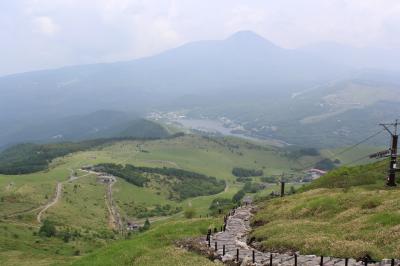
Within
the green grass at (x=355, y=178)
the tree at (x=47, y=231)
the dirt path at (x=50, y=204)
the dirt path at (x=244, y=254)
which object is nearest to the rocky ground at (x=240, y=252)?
the dirt path at (x=244, y=254)

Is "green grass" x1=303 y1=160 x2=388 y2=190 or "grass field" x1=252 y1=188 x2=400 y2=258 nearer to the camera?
"grass field" x1=252 y1=188 x2=400 y2=258

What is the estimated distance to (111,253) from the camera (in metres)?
44.2

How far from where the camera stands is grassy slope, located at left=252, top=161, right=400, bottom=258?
105 ft

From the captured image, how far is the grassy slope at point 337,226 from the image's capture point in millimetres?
31906

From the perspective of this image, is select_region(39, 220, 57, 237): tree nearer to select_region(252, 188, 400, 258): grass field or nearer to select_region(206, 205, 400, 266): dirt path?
select_region(206, 205, 400, 266): dirt path

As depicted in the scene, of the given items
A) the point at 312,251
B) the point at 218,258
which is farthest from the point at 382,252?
the point at 218,258

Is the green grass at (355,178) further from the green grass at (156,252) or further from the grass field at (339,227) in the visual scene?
the green grass at (156,252)

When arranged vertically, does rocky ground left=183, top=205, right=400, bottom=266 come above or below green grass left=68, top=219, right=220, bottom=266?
above

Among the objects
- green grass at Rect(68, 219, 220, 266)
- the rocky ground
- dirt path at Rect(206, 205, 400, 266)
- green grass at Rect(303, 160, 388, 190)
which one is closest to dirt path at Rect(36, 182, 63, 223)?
green grass at Rect(303, 160, 388, 190)

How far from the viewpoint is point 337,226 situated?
4031 centimetres

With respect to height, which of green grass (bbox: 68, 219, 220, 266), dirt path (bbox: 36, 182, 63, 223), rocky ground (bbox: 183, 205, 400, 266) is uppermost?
rocky ground (bbox: 183, 205, 400, 266)

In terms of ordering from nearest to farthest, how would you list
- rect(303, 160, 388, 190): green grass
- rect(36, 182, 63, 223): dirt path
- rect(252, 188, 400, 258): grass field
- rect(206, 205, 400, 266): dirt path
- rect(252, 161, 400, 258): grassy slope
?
rect(206, 205, 400, 266): dirt path → rect(252, 188, 400, 258): grass field → rect(252, 161, 400, 258): grassy slope → rect(303, 160, 388, 190): green grass → rect(36, 182, 63, 223): dirt path

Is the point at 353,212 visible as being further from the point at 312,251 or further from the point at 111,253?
the point at 111,253

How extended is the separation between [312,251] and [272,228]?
1061 cm
